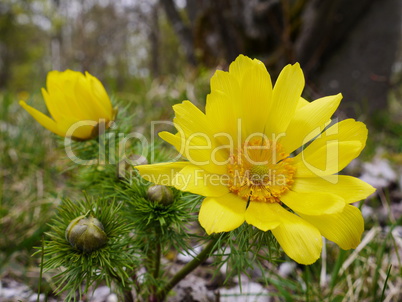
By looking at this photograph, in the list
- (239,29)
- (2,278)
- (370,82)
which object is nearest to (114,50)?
(239,29)

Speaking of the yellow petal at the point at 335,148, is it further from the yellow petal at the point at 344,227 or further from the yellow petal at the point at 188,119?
the yellow petal at the point at 188,119

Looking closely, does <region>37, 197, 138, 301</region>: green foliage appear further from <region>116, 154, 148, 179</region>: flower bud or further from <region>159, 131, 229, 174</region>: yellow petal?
<region>159, 131, 229, 174</region>: yellow petal

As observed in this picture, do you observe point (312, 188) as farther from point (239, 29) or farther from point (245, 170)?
point (239, 29)

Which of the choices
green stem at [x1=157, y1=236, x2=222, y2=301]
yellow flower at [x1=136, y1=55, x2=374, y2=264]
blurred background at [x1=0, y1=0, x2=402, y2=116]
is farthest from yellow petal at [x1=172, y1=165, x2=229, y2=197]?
blurred background at [x1=0, y1=0, x2=402, y2=116]

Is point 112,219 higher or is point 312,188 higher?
point 312,188

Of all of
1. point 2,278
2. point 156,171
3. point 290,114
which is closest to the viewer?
point 156,171

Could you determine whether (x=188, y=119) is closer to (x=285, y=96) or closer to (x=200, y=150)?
(x=200, y=150)

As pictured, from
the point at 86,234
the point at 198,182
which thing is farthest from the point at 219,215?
the point at 86,234
